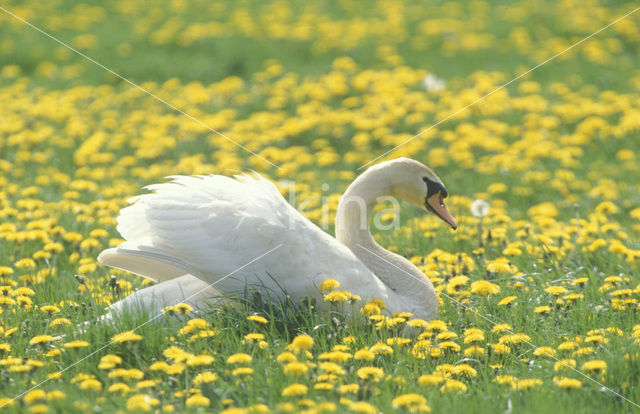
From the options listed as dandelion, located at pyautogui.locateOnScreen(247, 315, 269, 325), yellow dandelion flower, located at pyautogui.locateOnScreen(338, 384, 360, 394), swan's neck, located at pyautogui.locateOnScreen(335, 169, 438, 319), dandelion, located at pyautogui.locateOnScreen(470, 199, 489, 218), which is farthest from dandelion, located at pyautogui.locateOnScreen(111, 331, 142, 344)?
dandelion, located at pyautogui.locateOnScreen(470, 199, 489, 218)

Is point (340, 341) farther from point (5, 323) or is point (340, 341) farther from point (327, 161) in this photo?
point (327, 161)

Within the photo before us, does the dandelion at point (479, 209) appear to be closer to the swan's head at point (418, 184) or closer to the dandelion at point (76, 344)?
the swan's head at point (418, 184)

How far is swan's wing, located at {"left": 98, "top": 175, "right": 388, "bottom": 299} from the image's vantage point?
450 centimetres

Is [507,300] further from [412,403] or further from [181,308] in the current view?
[181,308]

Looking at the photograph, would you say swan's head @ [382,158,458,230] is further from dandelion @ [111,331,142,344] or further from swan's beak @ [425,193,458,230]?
dandelion @ [111,331,142,344]

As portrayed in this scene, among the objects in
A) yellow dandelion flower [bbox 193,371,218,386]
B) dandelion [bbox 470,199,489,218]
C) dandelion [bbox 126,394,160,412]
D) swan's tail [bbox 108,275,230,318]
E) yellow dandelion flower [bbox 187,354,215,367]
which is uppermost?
dandelion [bbox 470,199,489,218]

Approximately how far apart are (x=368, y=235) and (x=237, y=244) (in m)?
1.08

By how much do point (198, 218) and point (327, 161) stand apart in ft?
14.1

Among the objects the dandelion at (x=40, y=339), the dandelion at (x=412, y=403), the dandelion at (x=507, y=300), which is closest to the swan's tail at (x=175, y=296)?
the dandelion at (x=40, y=339)

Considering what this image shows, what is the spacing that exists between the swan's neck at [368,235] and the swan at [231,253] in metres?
0.03

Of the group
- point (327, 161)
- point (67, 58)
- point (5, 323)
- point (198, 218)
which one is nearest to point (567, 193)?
point (327, 161)

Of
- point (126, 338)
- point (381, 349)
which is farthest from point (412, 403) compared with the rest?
point (126, 338)

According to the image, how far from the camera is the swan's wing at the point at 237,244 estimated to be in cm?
450

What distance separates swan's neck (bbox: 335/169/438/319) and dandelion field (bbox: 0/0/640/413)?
1.12 ft
